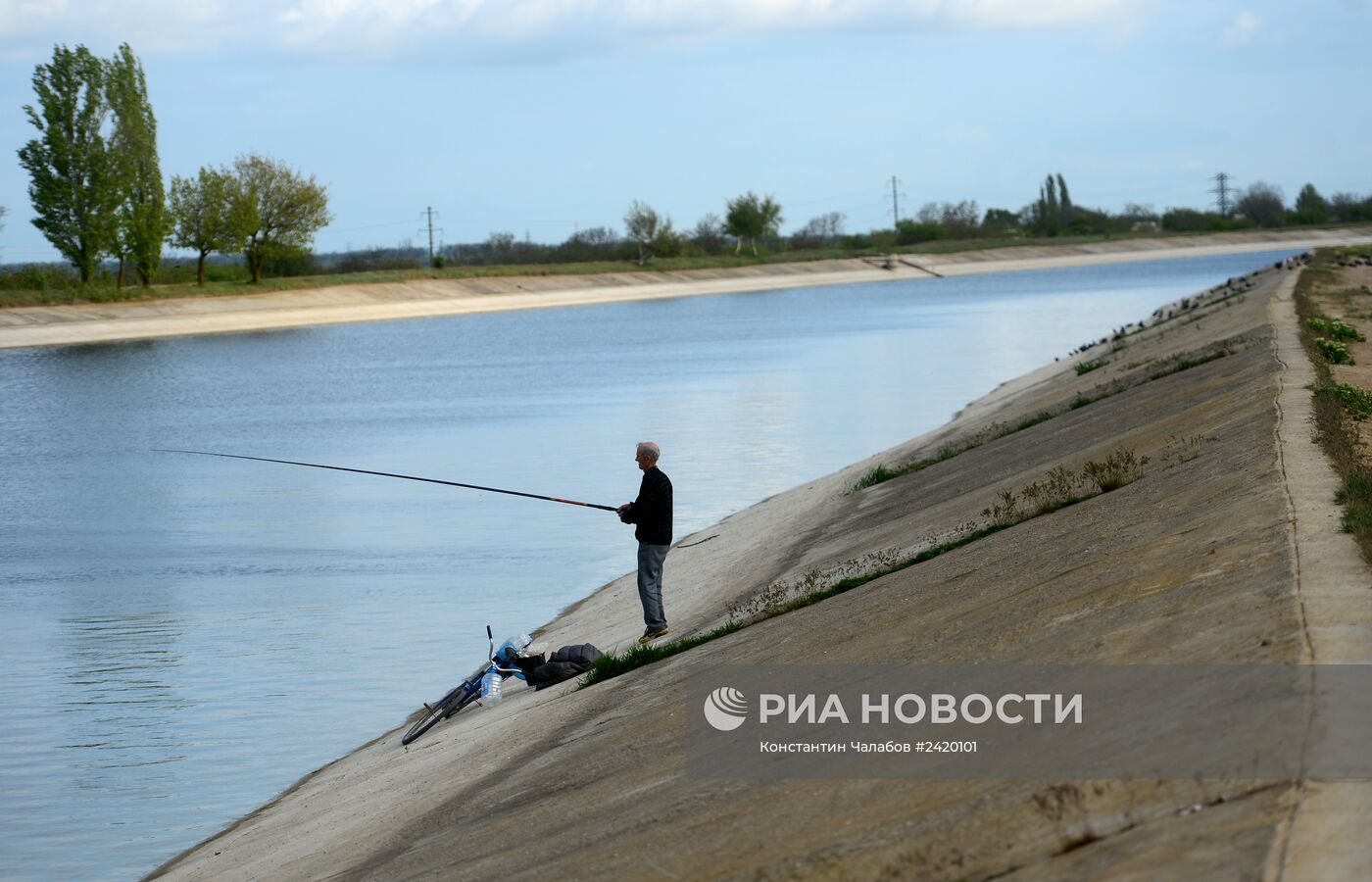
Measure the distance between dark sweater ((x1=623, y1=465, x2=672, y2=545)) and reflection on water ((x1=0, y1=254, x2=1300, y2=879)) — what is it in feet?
8.50

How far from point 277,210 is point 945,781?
9463 cm

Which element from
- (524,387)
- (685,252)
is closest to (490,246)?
(685,252)

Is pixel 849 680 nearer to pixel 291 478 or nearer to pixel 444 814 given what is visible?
pixel 444 814

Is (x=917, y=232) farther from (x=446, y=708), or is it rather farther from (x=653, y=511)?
(x=446, y=708)

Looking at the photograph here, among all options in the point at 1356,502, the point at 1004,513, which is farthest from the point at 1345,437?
the point at 1356,502

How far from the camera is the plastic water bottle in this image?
11930 mm

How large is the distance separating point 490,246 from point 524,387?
86.1 meters

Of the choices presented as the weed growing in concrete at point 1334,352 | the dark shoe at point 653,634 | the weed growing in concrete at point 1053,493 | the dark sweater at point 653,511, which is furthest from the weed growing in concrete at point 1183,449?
the weed growing in concrete at point 1334,352

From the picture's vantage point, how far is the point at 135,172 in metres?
82.6

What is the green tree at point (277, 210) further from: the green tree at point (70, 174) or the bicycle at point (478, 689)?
the bicycle at point (478, 689)

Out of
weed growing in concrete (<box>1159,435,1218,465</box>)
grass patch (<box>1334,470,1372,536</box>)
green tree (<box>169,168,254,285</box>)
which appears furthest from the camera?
green tree (<box>169,168,254,285</box>)

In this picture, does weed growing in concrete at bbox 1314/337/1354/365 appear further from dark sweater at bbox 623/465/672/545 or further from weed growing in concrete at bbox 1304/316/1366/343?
dark sweater at bbox 623/465/672/545

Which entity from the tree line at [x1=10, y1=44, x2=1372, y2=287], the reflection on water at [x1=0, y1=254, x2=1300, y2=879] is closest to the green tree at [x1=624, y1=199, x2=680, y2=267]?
the tree line at [x1=10, y1=44, x2=1372, y2=287]

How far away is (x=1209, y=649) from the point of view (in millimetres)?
6809
